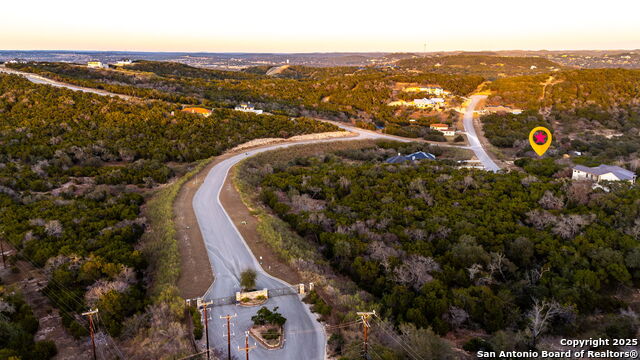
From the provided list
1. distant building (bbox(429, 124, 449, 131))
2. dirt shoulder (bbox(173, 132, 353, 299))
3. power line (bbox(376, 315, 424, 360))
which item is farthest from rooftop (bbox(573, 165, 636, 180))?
dirt shoulder (bbox(173, 132, 353, 299))

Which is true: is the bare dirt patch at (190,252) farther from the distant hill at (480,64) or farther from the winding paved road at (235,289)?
the distant hill at (480,64)

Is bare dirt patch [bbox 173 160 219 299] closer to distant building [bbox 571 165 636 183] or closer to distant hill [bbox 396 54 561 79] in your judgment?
distant building [bbox 571 165 636 183]

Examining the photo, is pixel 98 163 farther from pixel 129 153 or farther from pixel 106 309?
pixel 106 309

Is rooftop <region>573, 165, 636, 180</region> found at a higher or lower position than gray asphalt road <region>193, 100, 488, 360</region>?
higher

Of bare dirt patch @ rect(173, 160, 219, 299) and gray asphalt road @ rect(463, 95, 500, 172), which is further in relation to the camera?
gray asphalt road @ rect(463, 95, 500, 172)

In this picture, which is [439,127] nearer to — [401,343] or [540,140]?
[540,140]

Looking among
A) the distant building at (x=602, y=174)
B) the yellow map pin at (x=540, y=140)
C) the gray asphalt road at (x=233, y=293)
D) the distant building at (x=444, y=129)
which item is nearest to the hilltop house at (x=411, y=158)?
the yellow map pin at (x=540, y=140)
